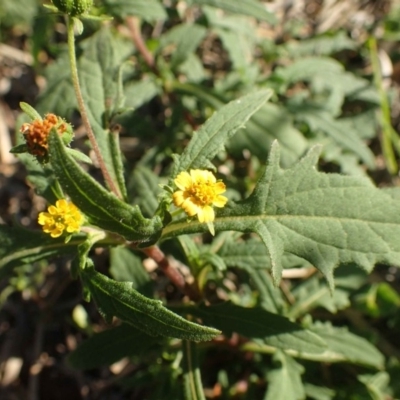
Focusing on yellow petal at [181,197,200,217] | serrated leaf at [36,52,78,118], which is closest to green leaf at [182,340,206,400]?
yellow petal at [181,197,200,217]

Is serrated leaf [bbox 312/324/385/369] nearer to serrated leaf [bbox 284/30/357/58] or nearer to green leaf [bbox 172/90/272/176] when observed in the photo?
green leaf [bbox 172/90/272/176]

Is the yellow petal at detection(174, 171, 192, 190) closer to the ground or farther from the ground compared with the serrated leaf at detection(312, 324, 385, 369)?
farther from the ground

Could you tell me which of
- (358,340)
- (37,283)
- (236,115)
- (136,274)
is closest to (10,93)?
(37,283)

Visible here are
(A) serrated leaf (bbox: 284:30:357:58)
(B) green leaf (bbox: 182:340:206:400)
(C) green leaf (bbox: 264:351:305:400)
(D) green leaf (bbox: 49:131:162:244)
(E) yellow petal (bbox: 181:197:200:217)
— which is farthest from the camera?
(A) serrated leaf (bbox: 284:30:357:58)

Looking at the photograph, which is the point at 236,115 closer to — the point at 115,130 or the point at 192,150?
the point at 192,150

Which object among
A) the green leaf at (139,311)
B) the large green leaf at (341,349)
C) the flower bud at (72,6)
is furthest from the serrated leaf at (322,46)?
the green leaf at (139,311)

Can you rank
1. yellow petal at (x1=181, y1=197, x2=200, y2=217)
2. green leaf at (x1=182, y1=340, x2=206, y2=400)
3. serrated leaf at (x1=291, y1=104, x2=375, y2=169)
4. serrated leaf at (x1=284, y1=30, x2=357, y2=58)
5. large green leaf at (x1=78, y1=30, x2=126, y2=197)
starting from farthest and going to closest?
serrated leaf at (x1=284, y1=30, x2=357, y2=58) < serrated leaf at (x1=291, y1=104, x2=375, y2=169) < green leaf at (x1=182, y1=340, x2=206, y2=400) < large green leaf at (x1=78, y1=30, x2=126, y2=197) < yellow petal at (x1=181, y1=197, x2=200, y2=217)
